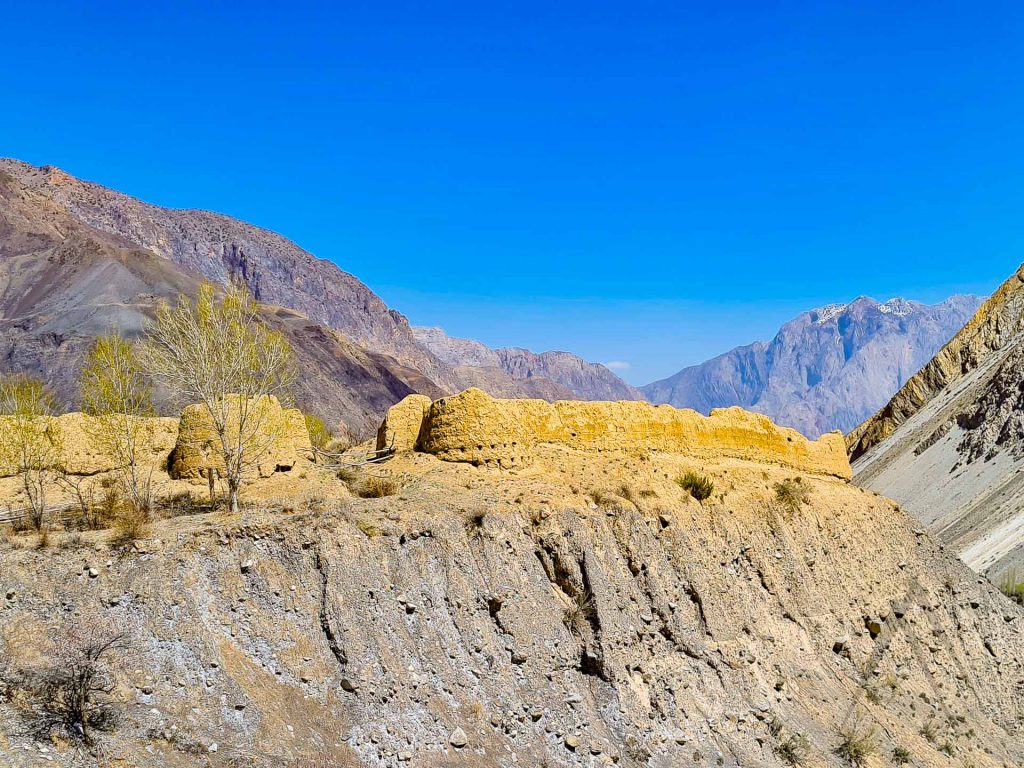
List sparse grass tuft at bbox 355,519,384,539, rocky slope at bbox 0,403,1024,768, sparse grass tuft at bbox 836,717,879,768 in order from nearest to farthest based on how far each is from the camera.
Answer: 1. rocky slope at bbox 0,403,1024,768
2. sparse grass tuft at bbox 355,519,384,539
3. sparse grass tuft at bbox 836,717,879,768

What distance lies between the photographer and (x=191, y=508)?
13531 millimetres

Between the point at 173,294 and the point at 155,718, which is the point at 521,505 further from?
the point at 173,294

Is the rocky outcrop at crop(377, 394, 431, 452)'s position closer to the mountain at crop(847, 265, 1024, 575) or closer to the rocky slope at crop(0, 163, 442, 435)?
the mountain at crop(847, 265, 1024, 575)

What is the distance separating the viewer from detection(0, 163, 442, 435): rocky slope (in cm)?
8506

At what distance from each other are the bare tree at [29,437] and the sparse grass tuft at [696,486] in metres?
A: 12.5

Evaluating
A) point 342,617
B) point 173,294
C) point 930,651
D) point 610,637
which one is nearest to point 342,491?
point 342,617

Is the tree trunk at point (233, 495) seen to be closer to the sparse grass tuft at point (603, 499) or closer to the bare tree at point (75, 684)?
the bare tree at point (75, 684)

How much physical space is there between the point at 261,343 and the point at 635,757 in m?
10.1

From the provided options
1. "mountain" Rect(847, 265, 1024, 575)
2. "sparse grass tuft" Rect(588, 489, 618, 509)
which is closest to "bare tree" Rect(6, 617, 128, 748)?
"sparse grass tuft" Rect(588, 489, 618, 509)

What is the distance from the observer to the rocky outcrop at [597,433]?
15641mm

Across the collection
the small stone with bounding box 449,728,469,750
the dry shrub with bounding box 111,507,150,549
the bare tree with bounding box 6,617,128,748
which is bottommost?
the small stone with bounding box 449,728,469,750

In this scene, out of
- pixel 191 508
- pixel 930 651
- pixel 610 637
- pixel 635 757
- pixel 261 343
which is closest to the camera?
pixel 635 757

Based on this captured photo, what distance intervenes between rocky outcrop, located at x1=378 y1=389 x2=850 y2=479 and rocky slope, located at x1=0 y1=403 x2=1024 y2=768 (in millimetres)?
424

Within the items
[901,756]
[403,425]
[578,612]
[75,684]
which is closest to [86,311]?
[403,425]
